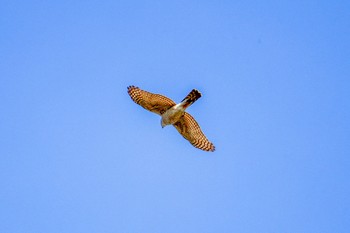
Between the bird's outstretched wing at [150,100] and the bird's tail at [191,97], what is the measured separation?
0.54m

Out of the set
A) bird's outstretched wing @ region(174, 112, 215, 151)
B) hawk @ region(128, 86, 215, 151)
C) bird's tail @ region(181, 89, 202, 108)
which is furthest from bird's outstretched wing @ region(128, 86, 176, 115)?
bird's outstretched wing @ region(174, 112, 215, 151)

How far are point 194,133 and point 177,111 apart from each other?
135cm

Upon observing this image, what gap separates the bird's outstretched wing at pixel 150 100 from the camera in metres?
20.4

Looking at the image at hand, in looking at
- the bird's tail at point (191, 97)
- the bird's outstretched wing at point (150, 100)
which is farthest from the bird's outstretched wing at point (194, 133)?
the bird's tail at point (191, 97)

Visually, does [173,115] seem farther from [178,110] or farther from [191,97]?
[191,97]

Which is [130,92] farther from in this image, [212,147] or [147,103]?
[212,147]

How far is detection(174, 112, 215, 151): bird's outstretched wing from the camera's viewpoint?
69.4 ft

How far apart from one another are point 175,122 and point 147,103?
1150 mm

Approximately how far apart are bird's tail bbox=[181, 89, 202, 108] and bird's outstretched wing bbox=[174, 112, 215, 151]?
43.9 inches

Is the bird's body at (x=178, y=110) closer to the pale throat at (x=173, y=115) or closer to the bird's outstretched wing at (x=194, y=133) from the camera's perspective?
the pale throat at (x=173, y=115)

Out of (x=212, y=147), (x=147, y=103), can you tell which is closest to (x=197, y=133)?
(x=212, y=147)

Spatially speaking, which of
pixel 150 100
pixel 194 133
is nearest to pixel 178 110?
pixel 150 100

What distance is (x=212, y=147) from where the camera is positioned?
21266mm

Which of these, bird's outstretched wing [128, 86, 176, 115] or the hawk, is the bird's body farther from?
bird's outstretched wing [128, 86, 176, 115]
